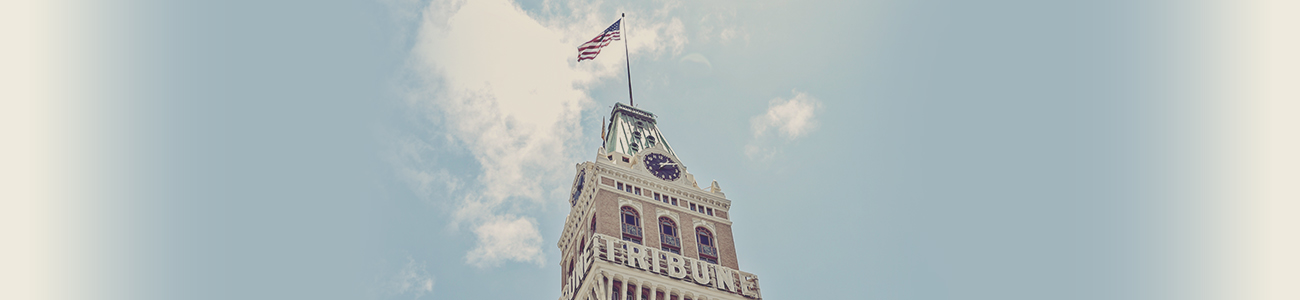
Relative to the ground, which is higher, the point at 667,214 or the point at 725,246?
the point at 667,214

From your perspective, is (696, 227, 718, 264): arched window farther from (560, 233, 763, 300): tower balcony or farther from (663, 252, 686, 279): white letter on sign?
(663, 252, 686, 279): white letter on sign

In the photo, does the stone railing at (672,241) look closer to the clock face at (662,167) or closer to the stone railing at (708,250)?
the stone railing at (708,250)

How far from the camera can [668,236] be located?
281 feet

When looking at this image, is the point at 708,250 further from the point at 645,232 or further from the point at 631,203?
the point at 631,203

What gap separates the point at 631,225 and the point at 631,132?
20.7 m

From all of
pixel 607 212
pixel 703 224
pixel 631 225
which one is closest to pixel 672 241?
pixel 631 225

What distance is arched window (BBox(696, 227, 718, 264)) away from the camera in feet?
279

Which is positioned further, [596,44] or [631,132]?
[631,132]

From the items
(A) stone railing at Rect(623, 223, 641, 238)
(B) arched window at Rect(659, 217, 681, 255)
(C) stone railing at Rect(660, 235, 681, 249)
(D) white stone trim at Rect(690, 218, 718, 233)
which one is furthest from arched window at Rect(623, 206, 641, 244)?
(D) white stone trim at Rect(690, 218, 718, 233)

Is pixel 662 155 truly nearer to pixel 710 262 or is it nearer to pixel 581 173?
pixel 581 173

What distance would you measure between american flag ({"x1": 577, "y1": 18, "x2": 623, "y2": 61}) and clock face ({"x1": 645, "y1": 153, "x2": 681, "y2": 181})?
11898 millimetres

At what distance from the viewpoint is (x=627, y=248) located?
260 feet

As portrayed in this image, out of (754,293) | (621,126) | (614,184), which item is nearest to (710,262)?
(754,293)

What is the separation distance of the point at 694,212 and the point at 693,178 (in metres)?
7.56
